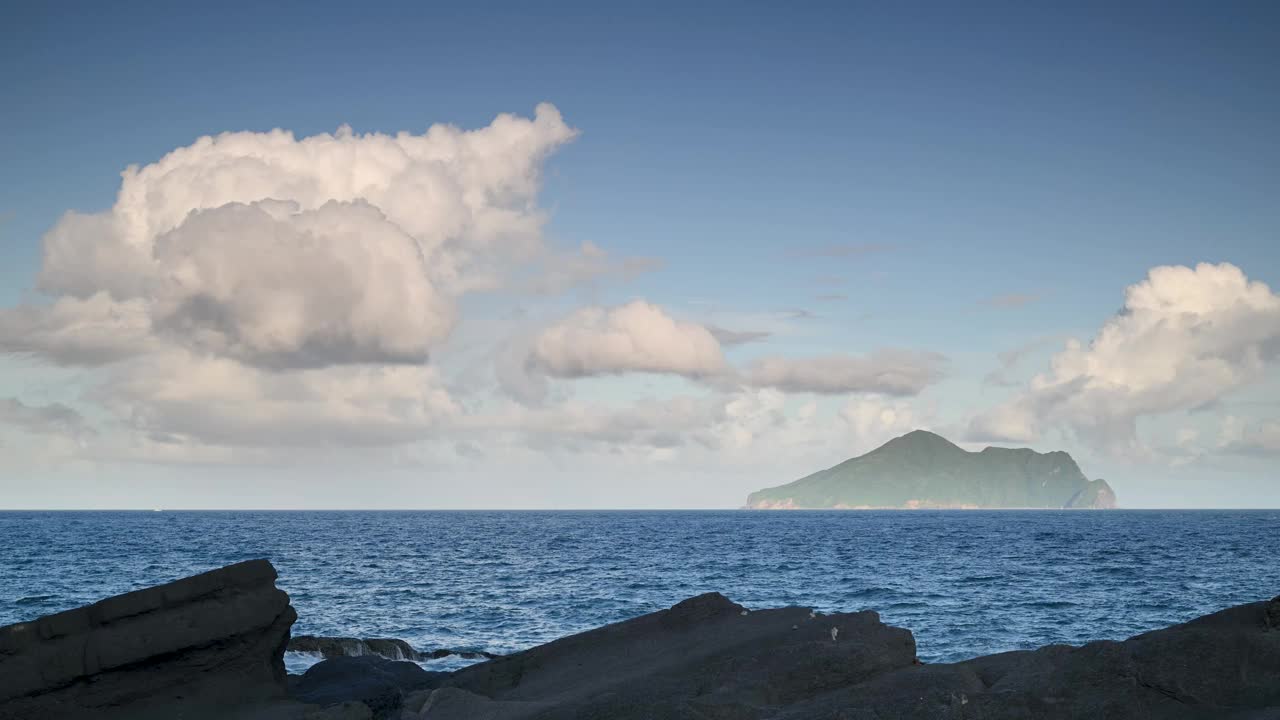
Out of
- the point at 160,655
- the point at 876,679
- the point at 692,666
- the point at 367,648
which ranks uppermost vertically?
the point at 876,679

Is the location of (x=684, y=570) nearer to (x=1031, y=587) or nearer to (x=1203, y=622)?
(x=1031, y=587)

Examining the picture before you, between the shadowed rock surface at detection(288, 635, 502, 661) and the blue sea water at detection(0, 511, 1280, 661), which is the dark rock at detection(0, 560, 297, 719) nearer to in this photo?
the shadowed rock surface at detection(288, 635, 502, 661)

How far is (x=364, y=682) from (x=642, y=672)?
7692 mm

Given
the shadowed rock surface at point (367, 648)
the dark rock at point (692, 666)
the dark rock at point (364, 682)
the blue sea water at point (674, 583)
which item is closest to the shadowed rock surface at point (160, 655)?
the dark rock at point (364, 682)

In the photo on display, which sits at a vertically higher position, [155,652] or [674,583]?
[155,652]

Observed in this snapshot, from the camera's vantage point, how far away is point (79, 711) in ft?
59.0

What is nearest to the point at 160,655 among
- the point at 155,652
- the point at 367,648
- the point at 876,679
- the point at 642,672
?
the point at 155,652

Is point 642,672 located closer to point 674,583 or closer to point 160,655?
point 160,655

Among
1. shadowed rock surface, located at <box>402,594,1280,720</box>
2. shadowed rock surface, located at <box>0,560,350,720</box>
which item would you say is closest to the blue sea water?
shadowed rock surface, located at <box>0,560,350,720</box>

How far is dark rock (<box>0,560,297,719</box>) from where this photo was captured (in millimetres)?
17797

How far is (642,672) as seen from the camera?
17094 millimetres

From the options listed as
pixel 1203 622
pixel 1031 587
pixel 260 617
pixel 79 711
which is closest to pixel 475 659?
pixel 260 617

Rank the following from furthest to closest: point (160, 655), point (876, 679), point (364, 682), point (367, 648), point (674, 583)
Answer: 1. point (674, 583)
2. point (367, 648)
3. point (364, 682)
4. point (160, 655)
5. point (876, 679)

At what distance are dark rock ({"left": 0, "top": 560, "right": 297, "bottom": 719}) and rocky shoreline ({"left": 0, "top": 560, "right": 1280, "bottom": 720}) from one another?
0.03 m
